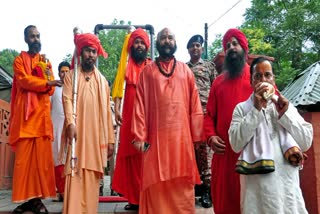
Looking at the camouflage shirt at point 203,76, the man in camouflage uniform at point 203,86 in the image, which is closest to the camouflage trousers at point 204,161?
the man in camouflage uniform at point 203,86

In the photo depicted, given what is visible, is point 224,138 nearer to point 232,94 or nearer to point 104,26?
point 232,94

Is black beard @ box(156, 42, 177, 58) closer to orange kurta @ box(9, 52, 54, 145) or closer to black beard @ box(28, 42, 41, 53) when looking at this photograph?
orange kurta @ box(9, 52, 54, 145)

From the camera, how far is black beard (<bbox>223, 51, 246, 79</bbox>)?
13.7 feet

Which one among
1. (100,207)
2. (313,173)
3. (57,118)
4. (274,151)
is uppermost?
(57,118)

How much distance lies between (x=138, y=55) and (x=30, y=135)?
5.54 ft

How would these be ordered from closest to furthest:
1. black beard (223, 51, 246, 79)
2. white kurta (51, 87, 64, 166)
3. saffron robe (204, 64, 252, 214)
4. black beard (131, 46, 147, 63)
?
saffron robe (204, 64, 252, 214) < black beard (223, 51, 246, 79) < black beard (131, 46, 147, 63) < white kurta (51, 87, 64, 166)

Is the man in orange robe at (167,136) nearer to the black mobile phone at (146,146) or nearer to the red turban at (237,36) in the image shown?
the black mobile phone at (146,146)

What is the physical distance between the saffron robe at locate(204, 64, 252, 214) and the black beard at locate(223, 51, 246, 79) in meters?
0.05

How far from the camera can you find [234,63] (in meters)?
4.17

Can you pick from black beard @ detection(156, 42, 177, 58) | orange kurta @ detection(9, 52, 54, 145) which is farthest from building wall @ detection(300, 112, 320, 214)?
orange kurta @ detection(9, 52, 54, 145)

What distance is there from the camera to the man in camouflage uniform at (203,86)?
211 inches

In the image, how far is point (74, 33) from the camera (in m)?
5.13

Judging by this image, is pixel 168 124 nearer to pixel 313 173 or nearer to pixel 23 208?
pixel 313 173

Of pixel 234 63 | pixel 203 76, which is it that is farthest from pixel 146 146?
pixel 203 76
